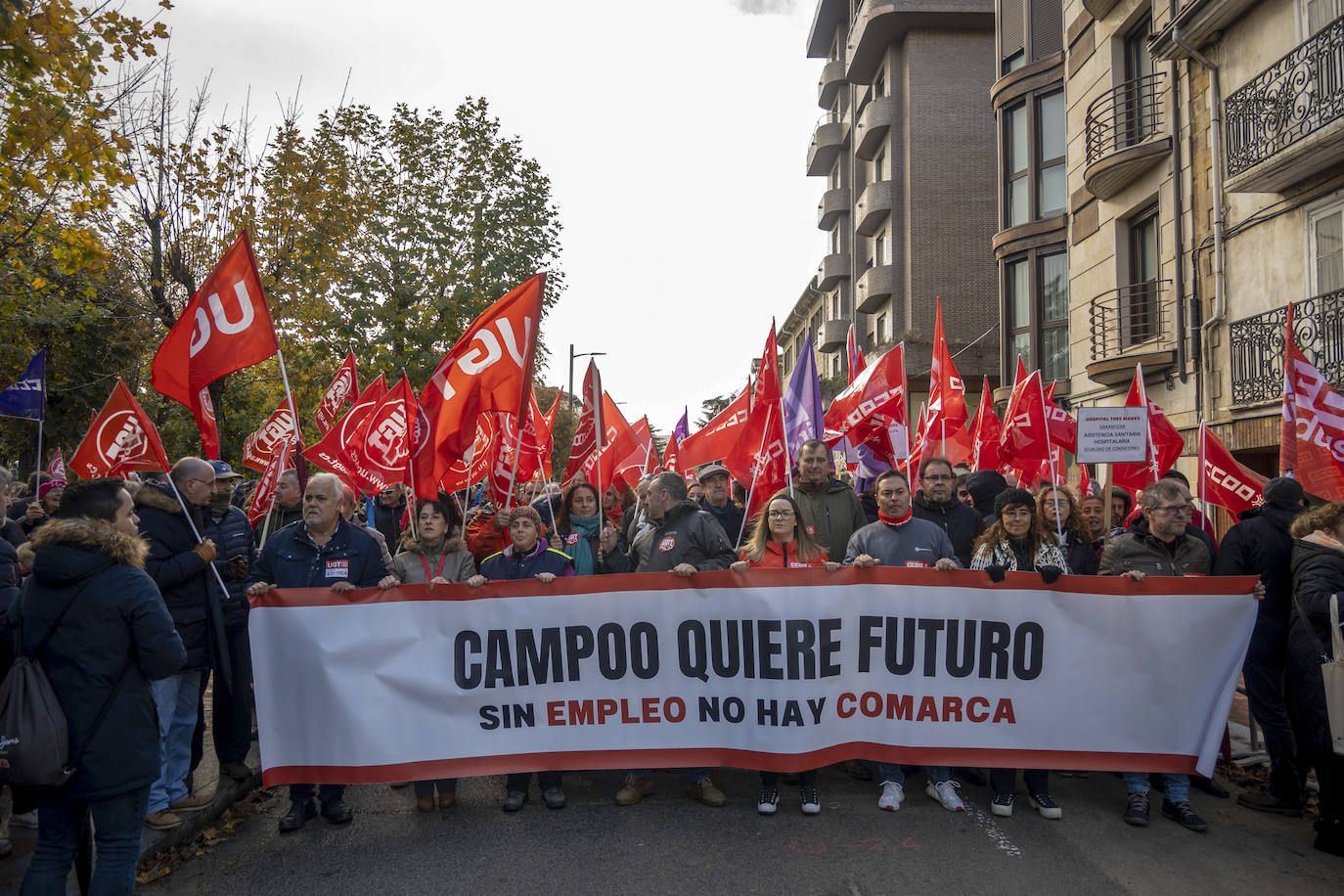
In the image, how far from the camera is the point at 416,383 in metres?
17.6

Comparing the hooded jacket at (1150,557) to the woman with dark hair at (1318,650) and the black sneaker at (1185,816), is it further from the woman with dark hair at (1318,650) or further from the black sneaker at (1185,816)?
the black sneaker at (1185,816)

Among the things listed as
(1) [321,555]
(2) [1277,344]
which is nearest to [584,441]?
(1) [321,555]

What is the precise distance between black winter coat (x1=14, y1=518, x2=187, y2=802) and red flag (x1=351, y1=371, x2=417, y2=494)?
4.26 m

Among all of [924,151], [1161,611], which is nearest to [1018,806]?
[1161,611]

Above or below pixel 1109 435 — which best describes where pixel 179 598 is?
below

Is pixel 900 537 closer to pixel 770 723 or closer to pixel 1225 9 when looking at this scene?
pixel 770 723

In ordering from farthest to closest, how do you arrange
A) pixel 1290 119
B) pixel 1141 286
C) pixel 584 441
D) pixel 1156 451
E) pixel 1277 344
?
1. pixel 1141 286
2. pixel 1277 344
3. pixel 1290 119
4. pixel 584 441
5. pixel 1156 451

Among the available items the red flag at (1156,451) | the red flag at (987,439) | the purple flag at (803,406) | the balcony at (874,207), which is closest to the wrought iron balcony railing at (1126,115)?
the red flag at (987,439)

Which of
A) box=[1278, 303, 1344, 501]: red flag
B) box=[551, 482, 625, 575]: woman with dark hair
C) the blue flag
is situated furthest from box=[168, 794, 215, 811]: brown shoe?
box=[1278, 303, 1344, 501]: red flag

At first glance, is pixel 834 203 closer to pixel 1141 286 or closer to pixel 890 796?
pixel 1141 286

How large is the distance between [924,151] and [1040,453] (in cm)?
2426

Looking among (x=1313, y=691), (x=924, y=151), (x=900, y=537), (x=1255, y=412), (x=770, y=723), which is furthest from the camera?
(x=924, y=151)

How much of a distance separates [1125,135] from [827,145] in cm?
2591

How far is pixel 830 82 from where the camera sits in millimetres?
39312
